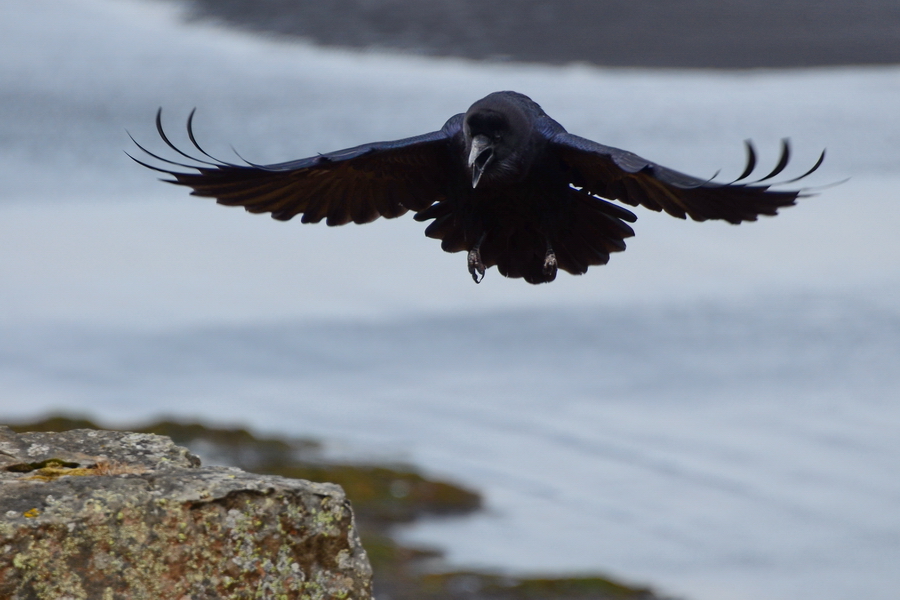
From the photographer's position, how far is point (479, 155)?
5.02m

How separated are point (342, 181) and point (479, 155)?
3.54 ft

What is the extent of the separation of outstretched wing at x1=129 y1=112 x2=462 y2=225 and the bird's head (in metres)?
0.39

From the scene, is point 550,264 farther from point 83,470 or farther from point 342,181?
point 83,470

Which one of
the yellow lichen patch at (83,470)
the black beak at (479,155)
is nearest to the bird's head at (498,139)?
the black beak at (479,155)

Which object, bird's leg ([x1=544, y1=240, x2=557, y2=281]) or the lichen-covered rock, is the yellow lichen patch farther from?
bird's leg ([x1=544, y1=240, x2=557, y2=281])

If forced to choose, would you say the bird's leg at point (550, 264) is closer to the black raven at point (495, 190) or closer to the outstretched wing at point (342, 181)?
the black raven at point (495, 190)

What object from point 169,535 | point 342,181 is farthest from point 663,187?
point 169,535

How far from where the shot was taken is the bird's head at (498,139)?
5.02 meters

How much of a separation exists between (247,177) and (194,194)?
0.92 ft

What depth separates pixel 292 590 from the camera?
3.82m

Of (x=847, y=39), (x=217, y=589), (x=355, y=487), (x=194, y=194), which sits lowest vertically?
(x=355, y=487)

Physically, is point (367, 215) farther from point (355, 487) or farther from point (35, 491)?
point (355, 487)

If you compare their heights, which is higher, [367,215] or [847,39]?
[847,39]

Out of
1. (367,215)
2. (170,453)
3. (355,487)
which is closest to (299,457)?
(355,487)
